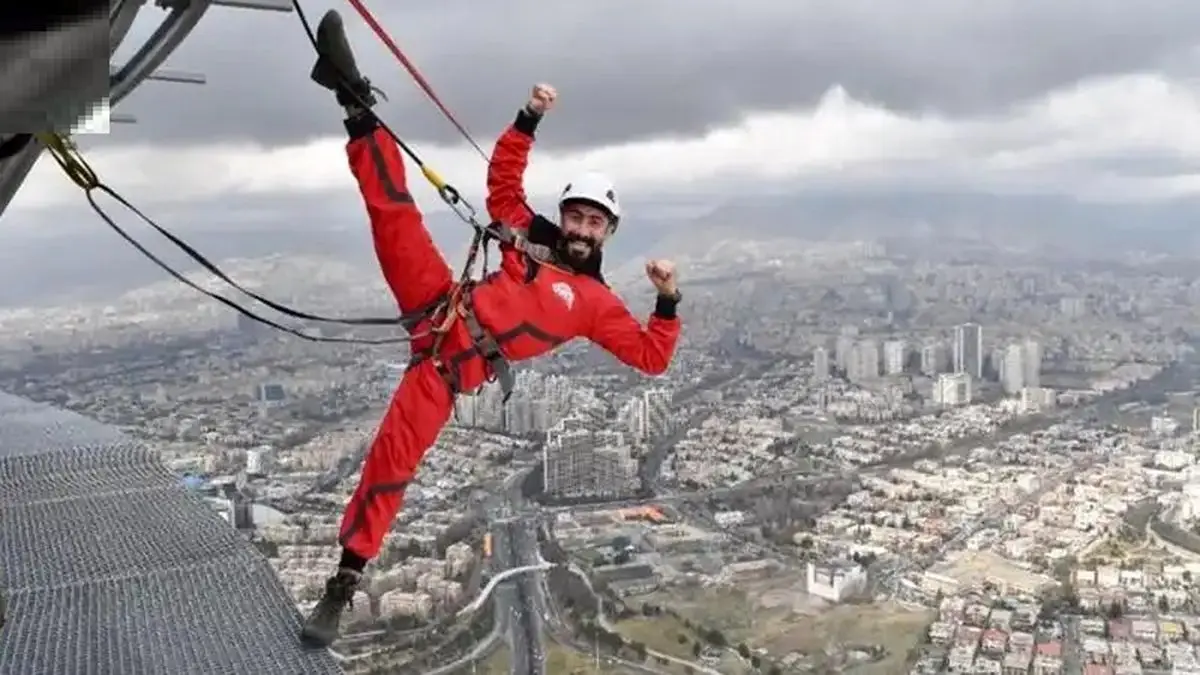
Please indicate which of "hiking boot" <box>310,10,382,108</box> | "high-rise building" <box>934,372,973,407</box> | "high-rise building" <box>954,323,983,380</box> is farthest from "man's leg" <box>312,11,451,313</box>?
"high-rise building" <box>954,323,983,380</box>

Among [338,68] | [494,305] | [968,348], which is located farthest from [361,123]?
[968,348]

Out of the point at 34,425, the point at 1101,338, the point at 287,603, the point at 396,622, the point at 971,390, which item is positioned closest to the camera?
the point at 287,603

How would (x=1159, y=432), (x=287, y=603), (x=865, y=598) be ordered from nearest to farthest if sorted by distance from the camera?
(x=287, y=603)
(x=865, y=598)
(x=1159, y=432)

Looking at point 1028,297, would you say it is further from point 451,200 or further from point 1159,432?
point 451,200

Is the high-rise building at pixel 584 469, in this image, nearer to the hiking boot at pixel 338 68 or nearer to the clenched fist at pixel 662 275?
the clenched fist at pixel 662 275

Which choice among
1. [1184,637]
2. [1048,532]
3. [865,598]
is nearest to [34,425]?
[865,598]

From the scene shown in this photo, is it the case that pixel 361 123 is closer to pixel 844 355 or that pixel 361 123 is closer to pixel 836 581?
pixel 836 581
